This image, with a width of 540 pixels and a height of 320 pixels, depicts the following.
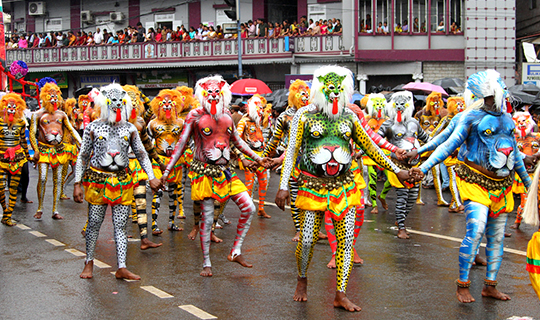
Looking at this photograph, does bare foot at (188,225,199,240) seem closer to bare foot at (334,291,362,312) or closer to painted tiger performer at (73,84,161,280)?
painted tiger performer at (73,84,161,280)

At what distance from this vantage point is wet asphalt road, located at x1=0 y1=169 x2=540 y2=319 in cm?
560

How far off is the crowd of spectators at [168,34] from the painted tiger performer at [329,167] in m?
24.7

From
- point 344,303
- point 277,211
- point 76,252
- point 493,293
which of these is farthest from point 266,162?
point 277,211

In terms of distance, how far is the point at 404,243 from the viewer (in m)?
8.68

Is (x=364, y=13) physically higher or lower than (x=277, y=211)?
higher

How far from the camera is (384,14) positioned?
29375mm

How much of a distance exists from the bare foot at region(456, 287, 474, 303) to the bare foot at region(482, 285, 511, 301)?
0.23m

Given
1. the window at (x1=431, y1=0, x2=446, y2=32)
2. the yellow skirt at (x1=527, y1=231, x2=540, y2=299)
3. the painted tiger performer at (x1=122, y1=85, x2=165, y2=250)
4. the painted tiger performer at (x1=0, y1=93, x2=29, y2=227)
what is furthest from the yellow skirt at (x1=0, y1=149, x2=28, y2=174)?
the window at (x1=431, y1=0, x2=446, y2=32)

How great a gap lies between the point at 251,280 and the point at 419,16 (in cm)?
2509

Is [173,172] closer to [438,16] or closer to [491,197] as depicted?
[491,197]

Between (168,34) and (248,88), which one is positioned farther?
(168,34)

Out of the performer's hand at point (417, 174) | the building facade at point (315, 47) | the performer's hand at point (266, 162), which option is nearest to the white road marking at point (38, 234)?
the performer's hand at point (266, 162)

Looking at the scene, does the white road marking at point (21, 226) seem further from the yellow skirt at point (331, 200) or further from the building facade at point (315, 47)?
the building facade at point (315, 47)

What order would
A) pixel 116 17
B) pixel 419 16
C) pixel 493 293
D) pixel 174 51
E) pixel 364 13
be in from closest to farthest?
pixel 493 293 → pixel 419 16 → pixel 364 13 → pixel 174 51 → pixel 116 17
